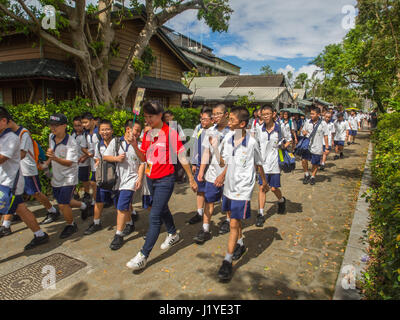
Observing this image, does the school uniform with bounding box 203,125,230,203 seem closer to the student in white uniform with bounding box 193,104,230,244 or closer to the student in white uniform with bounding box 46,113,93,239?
the student in white uniform with bounding box 193,104,230,244

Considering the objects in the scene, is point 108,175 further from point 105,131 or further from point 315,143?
point 315,143

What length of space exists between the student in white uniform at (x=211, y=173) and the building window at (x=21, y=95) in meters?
11.0

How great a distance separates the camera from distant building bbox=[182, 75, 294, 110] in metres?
26.2

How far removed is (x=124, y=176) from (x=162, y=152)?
1035mm

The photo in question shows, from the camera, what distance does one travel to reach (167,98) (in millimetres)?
17969

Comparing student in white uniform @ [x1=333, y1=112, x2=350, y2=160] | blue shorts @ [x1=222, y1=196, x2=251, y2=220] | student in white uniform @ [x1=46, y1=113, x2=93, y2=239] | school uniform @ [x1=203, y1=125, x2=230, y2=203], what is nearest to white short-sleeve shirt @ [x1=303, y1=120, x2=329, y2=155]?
school uniform @ [x1=203, y1=125, x2=230, y2=203]

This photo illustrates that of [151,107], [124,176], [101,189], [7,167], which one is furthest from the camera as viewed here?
[101,189]

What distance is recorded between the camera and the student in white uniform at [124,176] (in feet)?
14.2

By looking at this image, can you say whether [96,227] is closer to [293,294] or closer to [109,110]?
[293,294]

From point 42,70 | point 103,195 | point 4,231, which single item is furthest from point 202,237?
point 42,70

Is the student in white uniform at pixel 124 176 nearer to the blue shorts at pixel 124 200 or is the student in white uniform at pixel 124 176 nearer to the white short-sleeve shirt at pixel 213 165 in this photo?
the blue shorts at pixel 124 200

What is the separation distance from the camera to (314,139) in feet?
27.5
